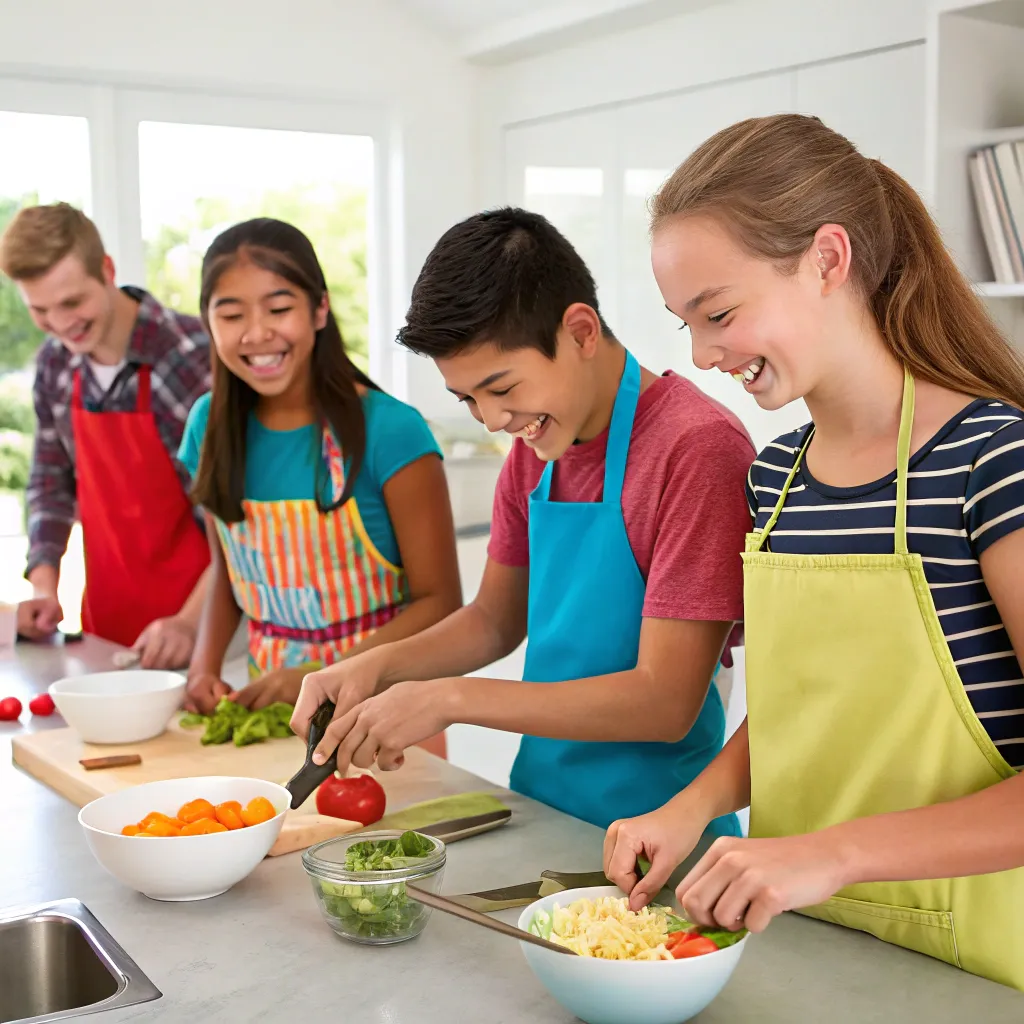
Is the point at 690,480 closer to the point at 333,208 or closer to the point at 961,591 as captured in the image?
the point at 961,591

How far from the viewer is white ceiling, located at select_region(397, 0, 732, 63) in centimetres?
381

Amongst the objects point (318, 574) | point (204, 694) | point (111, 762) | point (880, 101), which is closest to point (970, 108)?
point (880, 101)

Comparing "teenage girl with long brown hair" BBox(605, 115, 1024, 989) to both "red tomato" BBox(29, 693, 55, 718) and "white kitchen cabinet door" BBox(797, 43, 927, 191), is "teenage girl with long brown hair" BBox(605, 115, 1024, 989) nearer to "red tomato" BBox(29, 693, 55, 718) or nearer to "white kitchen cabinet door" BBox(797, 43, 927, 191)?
"red tomato" BBox(29, 693, 55, 718)

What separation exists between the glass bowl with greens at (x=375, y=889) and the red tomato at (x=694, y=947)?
28 cm

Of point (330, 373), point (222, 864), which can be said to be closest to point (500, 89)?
point (330, 373)

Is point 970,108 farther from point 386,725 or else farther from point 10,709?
point 10,709

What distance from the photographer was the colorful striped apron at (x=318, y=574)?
2.12 meters

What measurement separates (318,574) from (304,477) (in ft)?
0.54

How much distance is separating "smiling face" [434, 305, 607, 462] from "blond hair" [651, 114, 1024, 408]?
0.95 ft

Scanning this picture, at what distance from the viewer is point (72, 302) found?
2.73 meters

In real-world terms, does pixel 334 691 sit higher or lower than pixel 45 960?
higher

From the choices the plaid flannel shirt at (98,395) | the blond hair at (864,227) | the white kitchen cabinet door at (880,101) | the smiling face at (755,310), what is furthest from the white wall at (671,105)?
the smiling face at (755,310)

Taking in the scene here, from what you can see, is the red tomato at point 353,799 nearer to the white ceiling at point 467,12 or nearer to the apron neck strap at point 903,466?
the apron neck strap at point 903,466

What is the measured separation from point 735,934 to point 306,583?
49.2 inches
